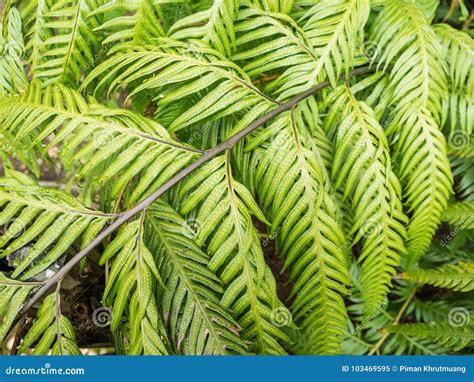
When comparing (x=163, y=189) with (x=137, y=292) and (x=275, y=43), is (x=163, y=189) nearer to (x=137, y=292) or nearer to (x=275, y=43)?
(x=137, y=292)

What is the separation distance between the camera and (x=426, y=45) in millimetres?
1313

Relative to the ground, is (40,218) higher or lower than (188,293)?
higher

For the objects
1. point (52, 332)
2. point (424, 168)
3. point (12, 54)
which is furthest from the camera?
point (12, 54)

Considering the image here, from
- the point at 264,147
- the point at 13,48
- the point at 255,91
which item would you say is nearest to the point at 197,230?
the point at 264,147

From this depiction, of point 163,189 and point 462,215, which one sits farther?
point 462,215

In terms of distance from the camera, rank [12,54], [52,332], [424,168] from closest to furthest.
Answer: [52,332] < [424,168] < [12,54]

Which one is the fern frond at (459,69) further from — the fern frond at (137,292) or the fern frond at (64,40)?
the fern frond at (64,40)

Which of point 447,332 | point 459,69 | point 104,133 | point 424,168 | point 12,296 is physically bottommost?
point 447,332

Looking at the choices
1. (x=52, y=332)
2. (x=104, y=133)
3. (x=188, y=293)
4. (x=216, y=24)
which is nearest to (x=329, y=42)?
(x=216, y=24)

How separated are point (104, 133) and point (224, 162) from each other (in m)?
0.35

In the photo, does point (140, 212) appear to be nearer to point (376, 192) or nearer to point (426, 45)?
point (376, 192)

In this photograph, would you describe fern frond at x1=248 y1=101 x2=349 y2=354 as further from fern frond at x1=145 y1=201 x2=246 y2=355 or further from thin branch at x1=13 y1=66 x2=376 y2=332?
fern frond at x1=145 y1=201 x2=246 y2=355

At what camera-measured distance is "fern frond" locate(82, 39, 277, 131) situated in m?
1.24

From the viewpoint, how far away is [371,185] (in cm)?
129
